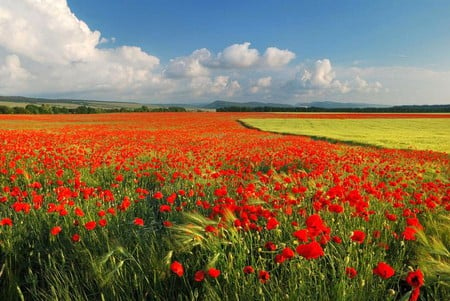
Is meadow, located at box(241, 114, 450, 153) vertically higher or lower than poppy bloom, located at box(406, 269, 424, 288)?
lower

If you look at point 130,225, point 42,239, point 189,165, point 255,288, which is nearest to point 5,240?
point 42,239

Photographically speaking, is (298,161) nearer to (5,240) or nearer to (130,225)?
(130,225)

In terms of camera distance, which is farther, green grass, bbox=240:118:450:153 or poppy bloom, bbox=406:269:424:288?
green grass, bbox=240:118:450:153

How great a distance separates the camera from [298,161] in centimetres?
970

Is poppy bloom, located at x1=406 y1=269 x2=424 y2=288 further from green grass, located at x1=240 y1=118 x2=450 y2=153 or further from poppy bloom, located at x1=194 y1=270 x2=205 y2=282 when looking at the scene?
green grass, located at x1=240 y1=118 x2=450 y2=153

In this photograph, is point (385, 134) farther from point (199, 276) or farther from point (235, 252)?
point (199, 276)

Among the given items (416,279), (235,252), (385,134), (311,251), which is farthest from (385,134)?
(311,251)

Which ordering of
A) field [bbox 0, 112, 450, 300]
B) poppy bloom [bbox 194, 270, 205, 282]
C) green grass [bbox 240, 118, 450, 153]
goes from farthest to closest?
green grass [bbox 240, 118, 450, 153] → field [bbox 0, 112, 450, 300] → poppy bloom [bbox 194, 270, 205, 282]

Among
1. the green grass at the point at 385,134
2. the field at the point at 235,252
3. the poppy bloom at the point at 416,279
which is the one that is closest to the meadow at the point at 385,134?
the green grass at the point at 385,134

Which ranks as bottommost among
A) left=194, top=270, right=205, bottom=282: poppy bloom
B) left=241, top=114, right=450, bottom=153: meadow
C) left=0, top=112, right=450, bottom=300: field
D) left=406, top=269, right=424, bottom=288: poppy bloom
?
left=241, top=114, right=450, bottom=153: meadow

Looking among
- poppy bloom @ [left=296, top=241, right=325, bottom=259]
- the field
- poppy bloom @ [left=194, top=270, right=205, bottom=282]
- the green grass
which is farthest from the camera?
the green grass

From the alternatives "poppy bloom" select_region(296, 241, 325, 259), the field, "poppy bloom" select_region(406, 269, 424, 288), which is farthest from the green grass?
"poppy bloom" select_region(296, 241, 325, 259)

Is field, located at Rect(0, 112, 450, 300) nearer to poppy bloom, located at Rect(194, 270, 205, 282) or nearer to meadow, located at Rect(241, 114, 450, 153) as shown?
poppy bloom, located at Rect(194, 270, 205, 282)

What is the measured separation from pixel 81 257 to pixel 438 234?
12.8 ft
